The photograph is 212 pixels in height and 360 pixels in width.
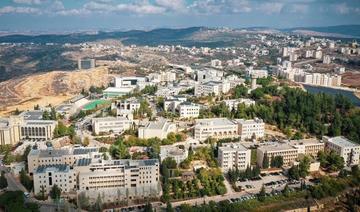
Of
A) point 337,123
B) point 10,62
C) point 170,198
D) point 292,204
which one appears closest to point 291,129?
point 337,123

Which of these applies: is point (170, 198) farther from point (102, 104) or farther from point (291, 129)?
point (102, 104)

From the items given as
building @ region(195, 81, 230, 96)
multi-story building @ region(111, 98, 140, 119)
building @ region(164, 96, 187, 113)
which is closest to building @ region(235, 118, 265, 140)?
building @ region(164, 96, 187, 113)

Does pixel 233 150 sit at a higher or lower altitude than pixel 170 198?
higher

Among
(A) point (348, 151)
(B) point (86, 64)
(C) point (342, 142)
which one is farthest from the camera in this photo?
(B) point (86, 64)

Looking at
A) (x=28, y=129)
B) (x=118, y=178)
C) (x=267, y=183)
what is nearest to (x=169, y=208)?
(x=118, y=178)

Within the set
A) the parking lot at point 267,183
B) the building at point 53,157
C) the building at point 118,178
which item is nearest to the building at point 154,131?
the building at point 53,157

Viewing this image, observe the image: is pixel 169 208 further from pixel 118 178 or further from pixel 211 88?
pixel 211 88

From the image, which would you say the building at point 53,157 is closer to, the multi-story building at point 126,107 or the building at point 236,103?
the multi-story building at point 126,107

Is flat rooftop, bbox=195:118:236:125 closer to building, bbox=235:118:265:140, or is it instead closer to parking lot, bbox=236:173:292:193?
building, bbox=235:118:265:140
